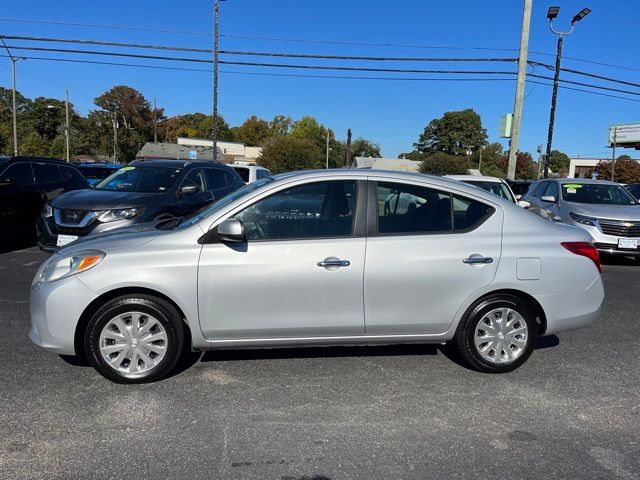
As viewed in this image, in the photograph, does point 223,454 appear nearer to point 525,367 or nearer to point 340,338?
point 340,338

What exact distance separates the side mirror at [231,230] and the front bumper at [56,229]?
145 inches

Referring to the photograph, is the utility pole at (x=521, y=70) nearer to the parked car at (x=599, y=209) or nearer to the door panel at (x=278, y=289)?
the parked car at (x=599, y=209)

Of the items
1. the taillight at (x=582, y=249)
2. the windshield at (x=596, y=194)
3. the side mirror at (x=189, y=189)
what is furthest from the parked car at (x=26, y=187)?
the windshield at (x=596, y=194)

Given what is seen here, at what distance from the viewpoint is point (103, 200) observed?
287 inches

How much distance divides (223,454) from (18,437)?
1.27 m

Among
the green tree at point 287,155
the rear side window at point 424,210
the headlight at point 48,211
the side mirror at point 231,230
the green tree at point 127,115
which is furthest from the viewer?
the green tree at point 127,115

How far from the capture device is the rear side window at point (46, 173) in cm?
954

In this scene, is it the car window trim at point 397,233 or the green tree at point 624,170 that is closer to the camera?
the car window trim at point 397,233

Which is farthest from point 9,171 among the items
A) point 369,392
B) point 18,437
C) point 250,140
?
point 250,140

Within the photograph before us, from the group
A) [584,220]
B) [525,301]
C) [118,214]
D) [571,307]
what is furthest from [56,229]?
[584,220]

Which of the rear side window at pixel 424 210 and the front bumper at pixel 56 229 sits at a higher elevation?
the rear side window at pixel 424 210

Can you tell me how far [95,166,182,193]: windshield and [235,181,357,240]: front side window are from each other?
454 cm

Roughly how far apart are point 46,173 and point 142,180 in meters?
2.71

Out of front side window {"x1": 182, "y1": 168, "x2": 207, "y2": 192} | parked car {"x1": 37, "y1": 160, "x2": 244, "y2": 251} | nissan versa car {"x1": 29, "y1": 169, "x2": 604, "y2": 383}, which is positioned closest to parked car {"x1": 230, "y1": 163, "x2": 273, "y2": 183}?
parked car {"x1": 37, "y1": 160, "x2": 244, "y2": 251}
